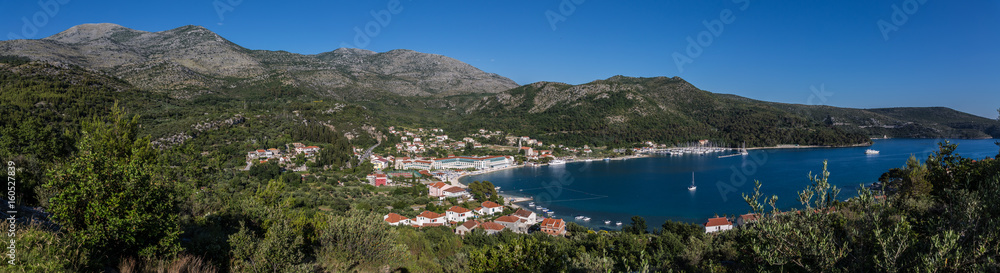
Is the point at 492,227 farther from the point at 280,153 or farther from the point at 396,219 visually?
the point at 280,153

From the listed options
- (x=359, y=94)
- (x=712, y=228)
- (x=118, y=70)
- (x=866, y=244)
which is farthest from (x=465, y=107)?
(x=866, y=244)

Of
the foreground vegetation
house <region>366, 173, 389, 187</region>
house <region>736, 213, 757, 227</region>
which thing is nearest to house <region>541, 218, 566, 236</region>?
the foreground vegetation

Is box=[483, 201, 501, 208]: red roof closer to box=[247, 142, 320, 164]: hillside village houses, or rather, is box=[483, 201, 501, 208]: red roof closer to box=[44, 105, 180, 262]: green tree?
box=[247, 142, 320, 164]: hillside village houses

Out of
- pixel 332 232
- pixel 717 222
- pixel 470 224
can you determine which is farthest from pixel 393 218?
pixel 717 222

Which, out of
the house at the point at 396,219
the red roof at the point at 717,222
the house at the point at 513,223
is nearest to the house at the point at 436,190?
the house at the point at 513,223

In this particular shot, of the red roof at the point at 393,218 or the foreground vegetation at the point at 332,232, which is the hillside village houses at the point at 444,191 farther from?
the foreground vegetation at the point at 332,232
